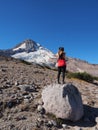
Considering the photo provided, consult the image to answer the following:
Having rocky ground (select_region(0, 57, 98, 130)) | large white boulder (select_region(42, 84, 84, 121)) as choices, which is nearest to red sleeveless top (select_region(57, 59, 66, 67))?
large white boulder (select_region(42, 84, 84, 121))

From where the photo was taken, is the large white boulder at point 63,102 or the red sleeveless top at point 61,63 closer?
the large white boulder at point 63,102

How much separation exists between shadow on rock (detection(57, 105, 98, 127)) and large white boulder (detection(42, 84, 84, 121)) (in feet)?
0.70

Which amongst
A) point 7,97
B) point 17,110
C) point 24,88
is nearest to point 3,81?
point 24,88

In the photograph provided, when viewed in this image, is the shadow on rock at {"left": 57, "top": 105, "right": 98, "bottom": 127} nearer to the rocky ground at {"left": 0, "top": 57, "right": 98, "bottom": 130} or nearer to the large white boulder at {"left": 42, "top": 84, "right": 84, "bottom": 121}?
the rocky ground at {"left": 0, "top": 57, "right": 98, "bottom": 130}

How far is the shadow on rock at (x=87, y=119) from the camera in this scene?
37.3 feet

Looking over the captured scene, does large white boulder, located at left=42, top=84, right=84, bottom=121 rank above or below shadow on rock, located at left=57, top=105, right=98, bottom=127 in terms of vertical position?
above

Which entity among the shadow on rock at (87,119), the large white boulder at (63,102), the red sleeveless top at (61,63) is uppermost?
the red sleeveless top at (61,63)

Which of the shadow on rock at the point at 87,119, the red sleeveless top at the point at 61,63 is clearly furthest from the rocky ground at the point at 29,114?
the red sleeveless top at the point at 61,63

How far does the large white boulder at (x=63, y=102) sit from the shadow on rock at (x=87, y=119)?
0.21 metres

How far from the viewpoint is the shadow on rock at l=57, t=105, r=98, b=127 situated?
11.4m

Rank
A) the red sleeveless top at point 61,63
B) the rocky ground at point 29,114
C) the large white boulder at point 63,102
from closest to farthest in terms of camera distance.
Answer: the rocky ground at point 29,114 < the large white boulder at point 63,102 < the red sleeveless top at point 61,63

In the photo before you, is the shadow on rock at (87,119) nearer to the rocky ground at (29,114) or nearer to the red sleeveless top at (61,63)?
the rocky ground at (29,114)

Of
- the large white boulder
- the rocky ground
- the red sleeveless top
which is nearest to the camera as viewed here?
the rocky ground

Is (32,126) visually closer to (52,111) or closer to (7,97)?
(52,111)
